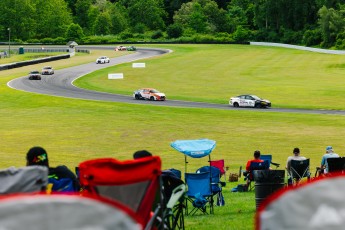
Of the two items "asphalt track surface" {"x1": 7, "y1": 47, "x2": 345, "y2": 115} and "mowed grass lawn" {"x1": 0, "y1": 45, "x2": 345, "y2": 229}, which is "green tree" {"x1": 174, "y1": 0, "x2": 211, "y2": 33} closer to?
"asphalt track surface" {"x1": 7, "y1": 47, "x2": 345, "y2": 115}

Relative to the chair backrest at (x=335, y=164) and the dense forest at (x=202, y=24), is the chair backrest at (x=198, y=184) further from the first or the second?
the dense forest at (x=202, y=24)

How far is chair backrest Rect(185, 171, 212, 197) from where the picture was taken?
616 inches

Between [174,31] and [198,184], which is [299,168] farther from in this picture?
[174,31]

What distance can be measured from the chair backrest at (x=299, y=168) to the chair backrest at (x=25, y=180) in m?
12.5

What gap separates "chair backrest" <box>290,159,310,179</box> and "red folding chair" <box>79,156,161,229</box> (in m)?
12.2

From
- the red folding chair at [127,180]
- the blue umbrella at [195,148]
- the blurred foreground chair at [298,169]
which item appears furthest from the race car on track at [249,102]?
the red folding chair at [127,180]

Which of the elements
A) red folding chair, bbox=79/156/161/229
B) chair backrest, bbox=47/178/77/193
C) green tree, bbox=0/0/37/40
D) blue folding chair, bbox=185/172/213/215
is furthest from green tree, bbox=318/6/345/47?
red folding chair, bbox=79/156/161/229

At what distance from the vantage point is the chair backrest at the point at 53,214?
13.7ft

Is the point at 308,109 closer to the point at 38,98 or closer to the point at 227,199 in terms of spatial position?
the point at 38,98

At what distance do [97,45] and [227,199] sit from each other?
471ft

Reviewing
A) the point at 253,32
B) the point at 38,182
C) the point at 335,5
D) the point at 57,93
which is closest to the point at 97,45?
the point at 253,32

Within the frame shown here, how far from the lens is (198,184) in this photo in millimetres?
15742

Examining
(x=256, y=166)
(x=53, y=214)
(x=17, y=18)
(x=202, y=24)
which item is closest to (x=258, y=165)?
(x=256, y=166)

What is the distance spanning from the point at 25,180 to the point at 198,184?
883cm
